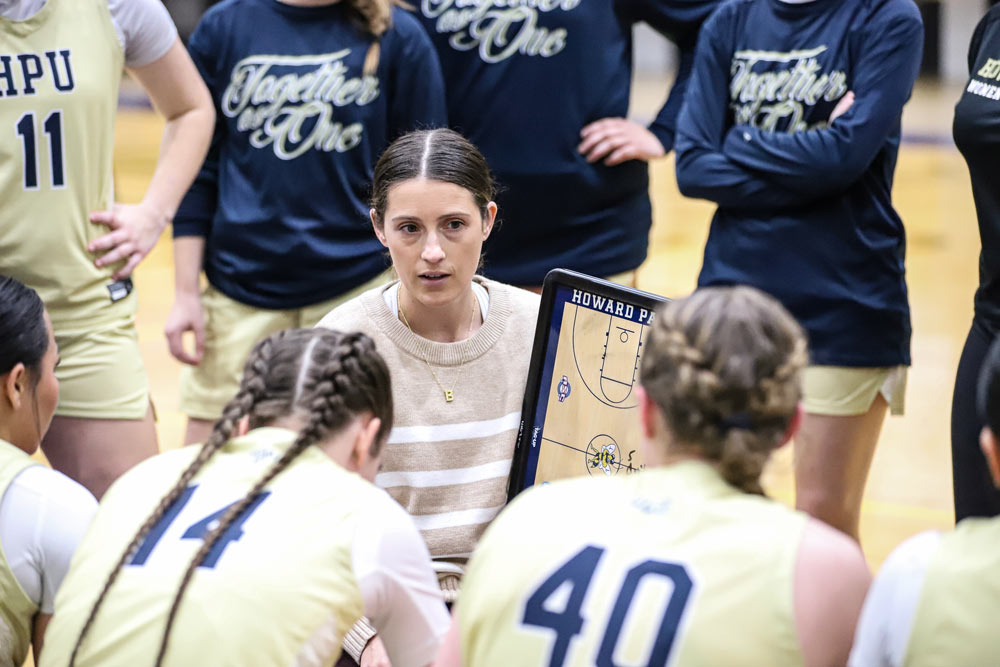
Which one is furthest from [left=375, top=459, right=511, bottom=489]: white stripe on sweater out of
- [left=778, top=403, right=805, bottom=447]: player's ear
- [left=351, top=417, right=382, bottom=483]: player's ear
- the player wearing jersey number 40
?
[left=778, top=403, right=805, bottom=447]: player's ear

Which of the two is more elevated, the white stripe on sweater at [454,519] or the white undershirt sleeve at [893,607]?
the white undershirt sleeve at [893,607]

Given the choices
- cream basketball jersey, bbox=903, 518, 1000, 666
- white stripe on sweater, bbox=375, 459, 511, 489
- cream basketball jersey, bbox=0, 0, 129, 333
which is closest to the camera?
cream basketball jersey, bbox=903, 518, 1000, 666

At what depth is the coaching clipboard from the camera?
2.18 metres

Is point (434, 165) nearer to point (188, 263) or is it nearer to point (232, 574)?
point (232, 574)


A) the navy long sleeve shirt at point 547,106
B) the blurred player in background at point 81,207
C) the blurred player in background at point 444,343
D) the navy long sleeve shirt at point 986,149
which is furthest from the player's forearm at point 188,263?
the navy long sleeve shirt at point 986,149

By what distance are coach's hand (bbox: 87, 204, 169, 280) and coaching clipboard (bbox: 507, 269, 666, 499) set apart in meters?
1.20

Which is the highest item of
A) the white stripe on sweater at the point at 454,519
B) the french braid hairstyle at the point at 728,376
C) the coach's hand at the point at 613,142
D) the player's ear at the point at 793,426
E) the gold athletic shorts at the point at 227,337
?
the french braid hairstyle at the point at 728,376

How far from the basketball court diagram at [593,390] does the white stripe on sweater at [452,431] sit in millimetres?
158

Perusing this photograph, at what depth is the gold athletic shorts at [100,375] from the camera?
2.88 meters

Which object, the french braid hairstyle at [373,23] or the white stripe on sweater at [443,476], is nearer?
the white stripe on sweater at [443,476]

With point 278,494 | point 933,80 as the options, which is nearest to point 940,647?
point 278,494

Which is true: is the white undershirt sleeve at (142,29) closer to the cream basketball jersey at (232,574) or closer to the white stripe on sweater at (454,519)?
the white stripe on sweater at (454,519)

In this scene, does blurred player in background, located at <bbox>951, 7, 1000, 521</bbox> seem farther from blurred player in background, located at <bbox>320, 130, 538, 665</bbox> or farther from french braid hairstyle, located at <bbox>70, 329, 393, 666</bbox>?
french braid hairstyle, located at <bbox>70, 329, 393, 666</bbox>

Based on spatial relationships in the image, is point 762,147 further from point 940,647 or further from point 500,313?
point 940,647
